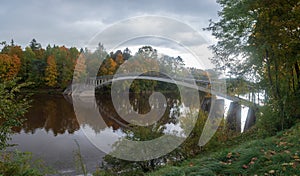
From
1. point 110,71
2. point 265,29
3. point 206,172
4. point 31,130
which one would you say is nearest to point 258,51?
point 265,29

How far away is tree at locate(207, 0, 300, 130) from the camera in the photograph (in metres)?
6.34

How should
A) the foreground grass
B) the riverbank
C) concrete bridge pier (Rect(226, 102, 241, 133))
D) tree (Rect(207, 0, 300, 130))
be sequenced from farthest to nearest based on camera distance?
the riverbank
concrete bridge pier (Rect(226, 102, 241, 133))
tree (Rect(207, 0, 300, 130))
the foreground grass

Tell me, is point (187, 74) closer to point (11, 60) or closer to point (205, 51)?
point (205, 51)

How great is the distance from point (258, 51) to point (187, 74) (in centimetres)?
578

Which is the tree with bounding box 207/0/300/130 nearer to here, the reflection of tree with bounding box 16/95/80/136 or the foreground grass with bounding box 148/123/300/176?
the foreground grass with bounding box 148/123/300/176

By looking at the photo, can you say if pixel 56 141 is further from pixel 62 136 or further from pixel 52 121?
pixel 52 121

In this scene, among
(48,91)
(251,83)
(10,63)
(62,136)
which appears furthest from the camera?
(48,91)

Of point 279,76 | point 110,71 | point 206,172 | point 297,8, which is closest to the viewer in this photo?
point 206,172

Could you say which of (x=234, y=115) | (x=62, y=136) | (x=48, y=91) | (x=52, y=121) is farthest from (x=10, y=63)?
(x=234, y=115)

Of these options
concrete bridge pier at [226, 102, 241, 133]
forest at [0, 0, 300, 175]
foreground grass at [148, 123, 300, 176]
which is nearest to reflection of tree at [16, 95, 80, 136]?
forest at [0, 0, 300, 175]

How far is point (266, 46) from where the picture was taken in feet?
21.0

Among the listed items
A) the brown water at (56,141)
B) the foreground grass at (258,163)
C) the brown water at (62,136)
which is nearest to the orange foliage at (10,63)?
the brown water at (62,136)

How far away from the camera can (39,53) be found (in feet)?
128

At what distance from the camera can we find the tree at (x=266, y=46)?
634 centimetres
